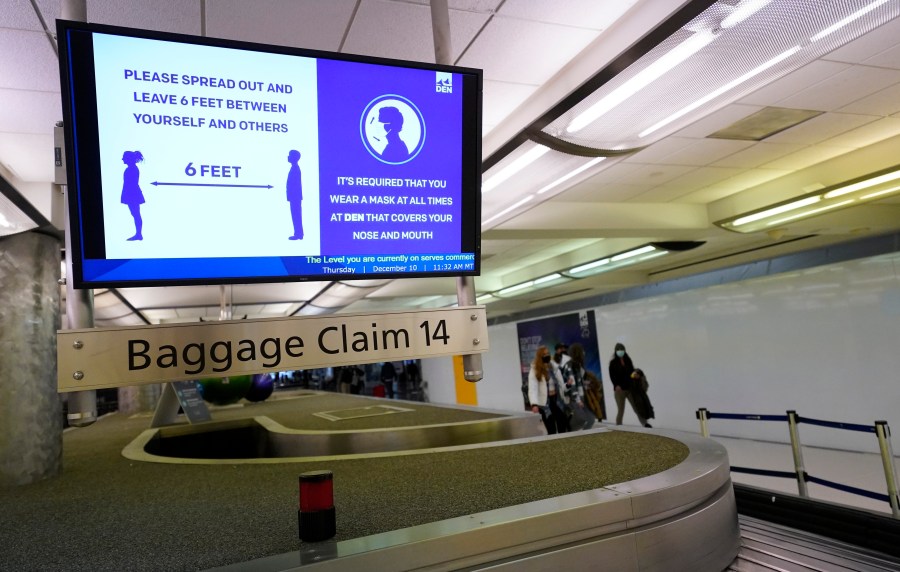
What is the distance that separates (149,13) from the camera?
123 inches

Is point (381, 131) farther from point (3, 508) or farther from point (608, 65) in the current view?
point (3, 508)

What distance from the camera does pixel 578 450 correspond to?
3154 mm

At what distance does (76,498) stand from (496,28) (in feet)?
11.6

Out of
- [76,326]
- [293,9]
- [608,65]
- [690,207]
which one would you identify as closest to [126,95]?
[76,326]

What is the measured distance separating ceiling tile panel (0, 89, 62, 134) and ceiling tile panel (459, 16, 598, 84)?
9.60 feet

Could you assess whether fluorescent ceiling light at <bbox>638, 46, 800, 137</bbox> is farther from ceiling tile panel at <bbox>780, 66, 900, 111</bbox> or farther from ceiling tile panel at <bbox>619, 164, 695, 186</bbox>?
ceiling tile panel at <bbox>619, 164, 695, 186</bbox>

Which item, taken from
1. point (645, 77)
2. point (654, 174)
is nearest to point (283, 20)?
point (645, 77)

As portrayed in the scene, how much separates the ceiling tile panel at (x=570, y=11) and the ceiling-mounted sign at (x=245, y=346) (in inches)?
83.4

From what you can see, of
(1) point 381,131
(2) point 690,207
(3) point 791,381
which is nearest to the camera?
(1) point 381,131

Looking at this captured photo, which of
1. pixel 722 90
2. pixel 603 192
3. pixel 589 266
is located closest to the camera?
pixel 722 90

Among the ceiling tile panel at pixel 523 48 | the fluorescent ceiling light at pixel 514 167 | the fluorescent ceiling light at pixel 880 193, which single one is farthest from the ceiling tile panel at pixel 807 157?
the ceiling tile panel at pixel 523 48

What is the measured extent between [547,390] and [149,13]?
752 cm

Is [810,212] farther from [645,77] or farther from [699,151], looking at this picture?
[645,77]

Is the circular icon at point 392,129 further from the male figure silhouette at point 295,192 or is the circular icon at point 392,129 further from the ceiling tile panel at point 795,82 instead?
the ceiling tile panel at point 795,82
